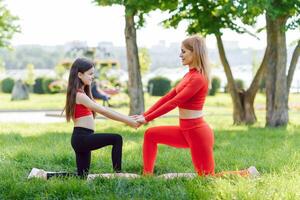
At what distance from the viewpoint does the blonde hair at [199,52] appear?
6066mm

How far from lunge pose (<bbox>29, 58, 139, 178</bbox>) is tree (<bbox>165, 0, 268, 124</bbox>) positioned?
27.8 ft

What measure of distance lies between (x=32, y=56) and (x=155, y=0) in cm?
7809

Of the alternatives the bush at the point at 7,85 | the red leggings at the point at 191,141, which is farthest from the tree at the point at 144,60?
the red leggings at the point at 191,141

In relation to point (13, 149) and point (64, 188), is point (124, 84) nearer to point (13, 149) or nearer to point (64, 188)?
point (13, 149)

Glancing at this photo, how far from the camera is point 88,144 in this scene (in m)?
6.23

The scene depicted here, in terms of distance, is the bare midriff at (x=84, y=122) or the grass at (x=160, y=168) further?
the bare midriff at (x=84, y=122)

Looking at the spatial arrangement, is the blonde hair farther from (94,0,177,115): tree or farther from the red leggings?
(94,0,177,115): tree

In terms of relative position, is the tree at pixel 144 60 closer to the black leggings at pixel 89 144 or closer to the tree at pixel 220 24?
the tree at pixel 220 24

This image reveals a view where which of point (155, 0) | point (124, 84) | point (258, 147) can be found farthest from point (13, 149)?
point (124, 84)

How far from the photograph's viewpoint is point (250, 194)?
15.9 feet

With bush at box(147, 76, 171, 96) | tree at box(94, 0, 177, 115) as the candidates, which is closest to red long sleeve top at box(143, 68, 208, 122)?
tree at box(94, 0, 177, 115)

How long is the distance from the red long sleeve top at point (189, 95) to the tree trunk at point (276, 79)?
8.85 m

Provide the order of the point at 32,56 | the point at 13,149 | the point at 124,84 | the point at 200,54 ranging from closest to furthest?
1. the point at 200,54
2. the point at 13,149
3. the point at 124,84
4. the point at 32,56

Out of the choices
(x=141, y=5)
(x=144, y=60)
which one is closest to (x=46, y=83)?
(x=144, y=60)
